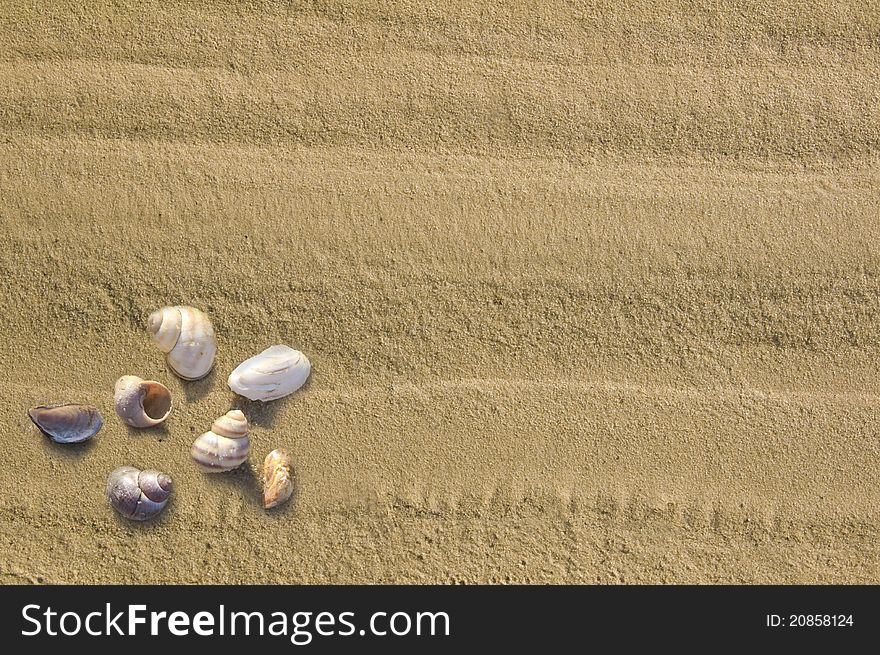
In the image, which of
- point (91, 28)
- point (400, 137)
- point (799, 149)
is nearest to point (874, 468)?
point (799, 149)

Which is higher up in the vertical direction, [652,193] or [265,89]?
[265,89]

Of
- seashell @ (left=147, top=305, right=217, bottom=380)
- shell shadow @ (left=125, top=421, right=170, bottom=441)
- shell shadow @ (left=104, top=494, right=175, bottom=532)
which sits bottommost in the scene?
shell shadow @ (left=104, top=494, right=175, bottom=532)

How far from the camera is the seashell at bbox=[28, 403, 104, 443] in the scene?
7.99 feet

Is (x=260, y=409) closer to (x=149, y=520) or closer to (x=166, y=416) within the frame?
(x=166, y=416)

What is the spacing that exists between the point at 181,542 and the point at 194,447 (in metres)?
0.36

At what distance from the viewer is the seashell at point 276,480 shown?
245 cm

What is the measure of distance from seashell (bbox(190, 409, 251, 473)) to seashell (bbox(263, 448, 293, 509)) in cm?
11

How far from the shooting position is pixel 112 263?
2.53m

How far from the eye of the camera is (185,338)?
2.44 meters

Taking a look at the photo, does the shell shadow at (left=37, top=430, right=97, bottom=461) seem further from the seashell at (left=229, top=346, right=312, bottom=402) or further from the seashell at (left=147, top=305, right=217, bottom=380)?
the seashell at (left=229, top=346, right=312, bottom=402)

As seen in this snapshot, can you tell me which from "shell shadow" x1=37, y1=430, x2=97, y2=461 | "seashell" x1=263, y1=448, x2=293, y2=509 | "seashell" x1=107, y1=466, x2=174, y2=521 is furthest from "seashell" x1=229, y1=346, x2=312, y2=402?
"shell shadow" x1=37, y1=430, x2=97, y2=461

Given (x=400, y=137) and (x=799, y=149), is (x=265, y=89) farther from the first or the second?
(x=799, y=149)

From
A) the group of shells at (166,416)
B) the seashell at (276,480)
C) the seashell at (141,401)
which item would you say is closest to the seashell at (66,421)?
the group of shells at (166,416)

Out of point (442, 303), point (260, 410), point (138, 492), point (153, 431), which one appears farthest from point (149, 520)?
point (442, 303)
